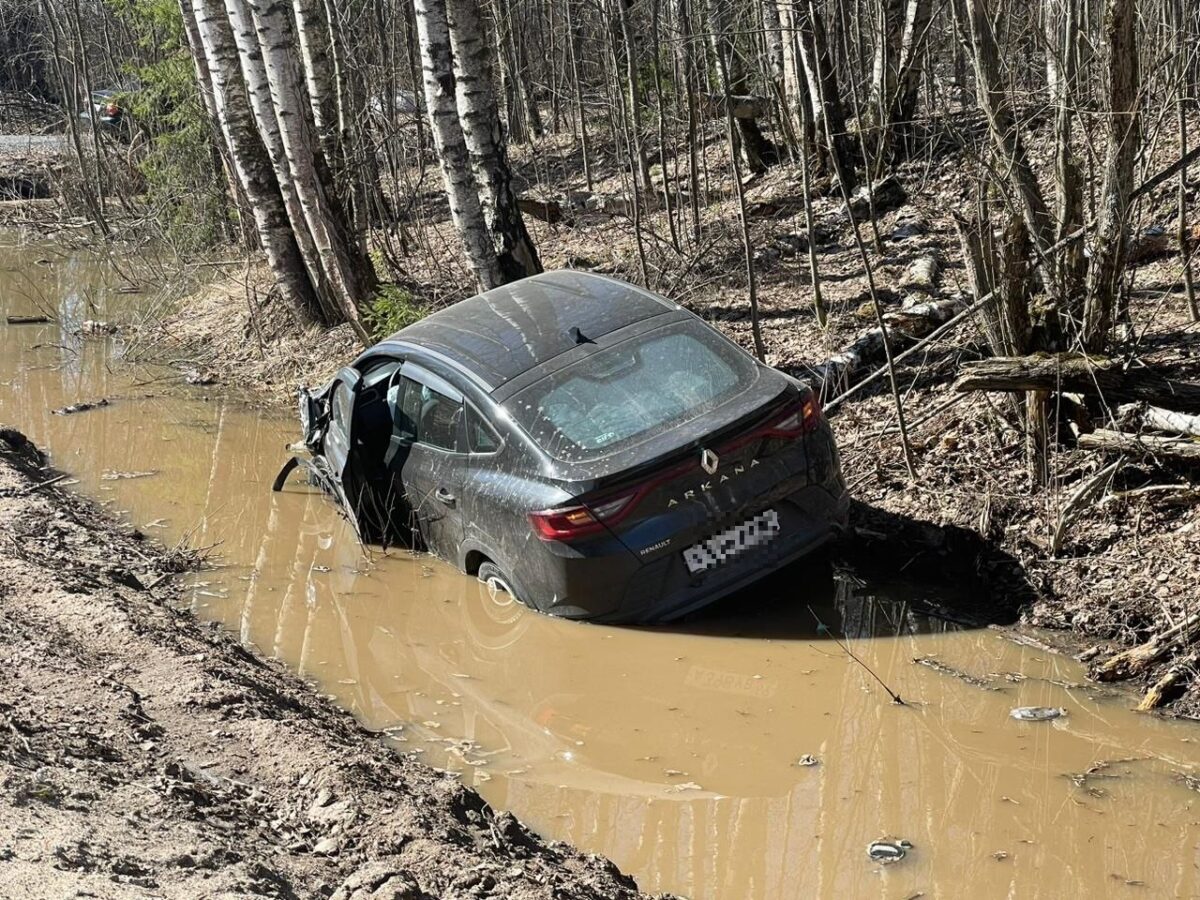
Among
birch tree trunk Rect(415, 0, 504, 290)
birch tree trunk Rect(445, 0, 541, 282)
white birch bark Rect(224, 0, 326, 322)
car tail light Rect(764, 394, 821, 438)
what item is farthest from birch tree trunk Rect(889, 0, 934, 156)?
car tail light Rect(764, 394, 821, 438)

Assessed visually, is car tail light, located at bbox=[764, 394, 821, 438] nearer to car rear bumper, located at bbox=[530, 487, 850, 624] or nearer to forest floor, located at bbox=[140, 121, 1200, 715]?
car rear bumper, located at bbox=[530, 487, 850, 624]

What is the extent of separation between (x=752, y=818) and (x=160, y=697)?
287 cm

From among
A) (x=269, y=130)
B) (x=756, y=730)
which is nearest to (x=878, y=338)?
(x=756, y=730)

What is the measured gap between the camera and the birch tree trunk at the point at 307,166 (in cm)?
1290

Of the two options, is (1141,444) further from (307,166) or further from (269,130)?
(269,130)

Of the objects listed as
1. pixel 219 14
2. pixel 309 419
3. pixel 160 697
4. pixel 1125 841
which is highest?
pixel 219 14

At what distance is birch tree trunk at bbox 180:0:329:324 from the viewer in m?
14.6

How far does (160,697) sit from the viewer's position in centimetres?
616

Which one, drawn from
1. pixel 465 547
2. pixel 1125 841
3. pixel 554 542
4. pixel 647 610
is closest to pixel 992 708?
pixel 1125 841

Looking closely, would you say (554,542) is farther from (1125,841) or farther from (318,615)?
(1125,841)

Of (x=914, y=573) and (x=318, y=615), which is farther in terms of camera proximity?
(x=318, y=615)

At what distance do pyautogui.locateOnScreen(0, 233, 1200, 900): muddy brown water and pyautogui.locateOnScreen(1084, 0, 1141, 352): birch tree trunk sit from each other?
2.15 meters

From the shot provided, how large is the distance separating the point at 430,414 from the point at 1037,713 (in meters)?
3.88

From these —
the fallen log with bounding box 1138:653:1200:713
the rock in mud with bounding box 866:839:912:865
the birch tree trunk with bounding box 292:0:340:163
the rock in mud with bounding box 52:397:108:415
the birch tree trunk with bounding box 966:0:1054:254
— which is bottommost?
the rock in mud with bounding box 866:839:912:865
